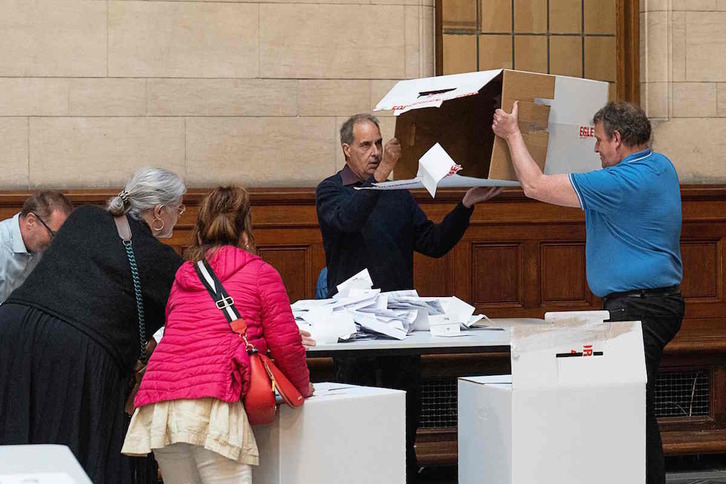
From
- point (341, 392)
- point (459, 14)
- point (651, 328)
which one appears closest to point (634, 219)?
point (651, 328)

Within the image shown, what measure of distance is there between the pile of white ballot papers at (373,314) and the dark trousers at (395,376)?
0.33m

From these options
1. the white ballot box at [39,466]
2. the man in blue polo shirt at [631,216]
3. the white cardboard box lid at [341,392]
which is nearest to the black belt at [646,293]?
the man in blue polo shirt at [631,216]

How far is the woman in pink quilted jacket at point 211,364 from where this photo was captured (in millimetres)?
3643

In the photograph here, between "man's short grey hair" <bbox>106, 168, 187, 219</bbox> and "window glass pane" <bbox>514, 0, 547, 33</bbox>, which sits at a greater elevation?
→ "window glass pane" <bbox>514, 0, 547, 33</bbox>

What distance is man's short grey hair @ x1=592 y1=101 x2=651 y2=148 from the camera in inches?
183

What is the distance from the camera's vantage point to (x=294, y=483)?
3.93 m

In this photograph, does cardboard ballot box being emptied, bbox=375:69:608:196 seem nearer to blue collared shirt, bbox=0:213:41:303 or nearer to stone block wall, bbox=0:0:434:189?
blue collared shirt, bbox=0:213:41:303

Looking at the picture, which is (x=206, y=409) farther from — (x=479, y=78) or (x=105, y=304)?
(x=479, y=78)

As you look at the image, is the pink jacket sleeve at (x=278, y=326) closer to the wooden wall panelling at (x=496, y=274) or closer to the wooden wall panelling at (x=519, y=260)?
the wooden wall panelling at (x=519, y=260)

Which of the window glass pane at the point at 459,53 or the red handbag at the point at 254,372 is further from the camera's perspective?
the window glass pane at the point at 459,53

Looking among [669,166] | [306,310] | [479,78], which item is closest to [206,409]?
Answer: [306,310]

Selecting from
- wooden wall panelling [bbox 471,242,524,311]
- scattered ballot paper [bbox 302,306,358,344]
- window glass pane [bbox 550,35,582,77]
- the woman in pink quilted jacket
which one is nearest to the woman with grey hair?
the woman in pink quilted jacket

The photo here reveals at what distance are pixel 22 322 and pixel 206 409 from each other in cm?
80

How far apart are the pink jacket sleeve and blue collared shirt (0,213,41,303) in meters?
1.58
